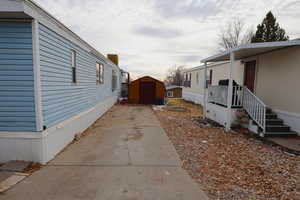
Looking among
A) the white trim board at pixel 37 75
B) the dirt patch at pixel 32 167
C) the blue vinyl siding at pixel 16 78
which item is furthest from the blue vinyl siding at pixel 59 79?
the dirt patch at pixel 32 167

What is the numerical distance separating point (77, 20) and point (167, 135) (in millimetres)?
7054

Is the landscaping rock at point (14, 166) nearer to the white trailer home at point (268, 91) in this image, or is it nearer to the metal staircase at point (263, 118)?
the white trailer home at point (268, 91)

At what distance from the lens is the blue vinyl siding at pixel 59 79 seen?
365 centimetres

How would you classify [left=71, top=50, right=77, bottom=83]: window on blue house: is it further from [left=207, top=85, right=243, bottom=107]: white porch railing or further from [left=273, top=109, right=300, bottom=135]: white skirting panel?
[left=273, top=109, right=300, bottom=135]: white skirting panel

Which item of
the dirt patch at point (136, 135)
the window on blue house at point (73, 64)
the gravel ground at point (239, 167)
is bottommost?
the gravel ground at point (239, 167)

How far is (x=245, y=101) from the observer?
670 cm

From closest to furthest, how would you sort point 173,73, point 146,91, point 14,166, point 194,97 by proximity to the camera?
1. point 14,166
2. point 146,91
3. point 194,97
4. point 173,73

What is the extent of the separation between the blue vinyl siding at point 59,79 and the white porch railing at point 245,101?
621cm

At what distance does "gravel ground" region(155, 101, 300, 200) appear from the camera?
2.72m

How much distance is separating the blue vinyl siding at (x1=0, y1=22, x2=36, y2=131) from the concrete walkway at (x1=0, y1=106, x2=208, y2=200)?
1.23 m

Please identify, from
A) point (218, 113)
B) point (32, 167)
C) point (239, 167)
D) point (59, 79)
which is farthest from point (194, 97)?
point (32, 167)

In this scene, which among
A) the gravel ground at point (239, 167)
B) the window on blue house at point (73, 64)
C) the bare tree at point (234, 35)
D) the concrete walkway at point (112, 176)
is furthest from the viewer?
the bare tree at point (234, 35)

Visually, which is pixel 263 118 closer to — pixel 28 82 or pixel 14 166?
pixel 28 82

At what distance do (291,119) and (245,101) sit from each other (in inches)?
62.8
